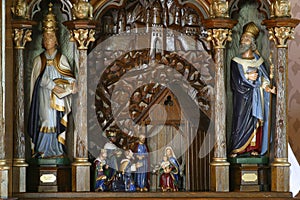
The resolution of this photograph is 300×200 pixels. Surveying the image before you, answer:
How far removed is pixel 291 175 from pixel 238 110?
76 centimetres

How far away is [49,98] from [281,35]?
2.17 metres

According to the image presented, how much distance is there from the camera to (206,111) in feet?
30.4

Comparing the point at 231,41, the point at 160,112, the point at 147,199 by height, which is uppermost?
the point at 231,41

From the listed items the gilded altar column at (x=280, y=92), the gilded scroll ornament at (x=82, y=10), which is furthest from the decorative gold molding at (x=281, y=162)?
the gilded scroll ornament at (x=82, y=10)

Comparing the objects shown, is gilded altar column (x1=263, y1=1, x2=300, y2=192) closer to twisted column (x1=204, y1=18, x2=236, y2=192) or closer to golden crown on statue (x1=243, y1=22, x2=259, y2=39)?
golden crown on statue (x1=243, y1=22, x2=259, y2=39)

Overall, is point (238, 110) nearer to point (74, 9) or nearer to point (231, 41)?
point (231, 41)

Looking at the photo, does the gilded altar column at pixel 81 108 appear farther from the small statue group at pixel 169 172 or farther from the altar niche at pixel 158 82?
the small statue group at pixel 169 172

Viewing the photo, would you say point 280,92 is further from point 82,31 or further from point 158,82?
point 82,31

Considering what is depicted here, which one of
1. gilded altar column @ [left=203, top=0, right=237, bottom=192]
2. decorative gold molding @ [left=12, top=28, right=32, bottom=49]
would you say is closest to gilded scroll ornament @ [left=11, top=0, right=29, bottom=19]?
decorative gold molding @ [left=12, top=28, right=32, bottom=49]

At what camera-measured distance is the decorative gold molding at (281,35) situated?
896 centimetres

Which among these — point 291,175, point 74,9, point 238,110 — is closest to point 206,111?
point 238,110

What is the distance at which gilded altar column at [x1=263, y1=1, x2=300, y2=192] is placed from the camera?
29.3 feet

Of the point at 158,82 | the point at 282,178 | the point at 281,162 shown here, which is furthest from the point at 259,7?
the point at 282,178

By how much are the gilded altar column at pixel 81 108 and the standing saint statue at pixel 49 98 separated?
124 millimetres
